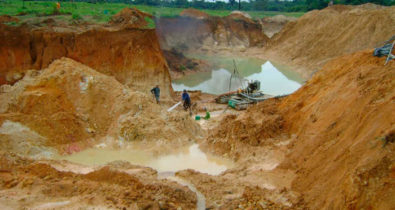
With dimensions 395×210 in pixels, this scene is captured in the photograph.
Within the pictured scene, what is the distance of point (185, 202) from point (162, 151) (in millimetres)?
4077

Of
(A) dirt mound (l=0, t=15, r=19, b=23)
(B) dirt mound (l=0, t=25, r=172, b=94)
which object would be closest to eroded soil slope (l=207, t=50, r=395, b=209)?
(B) dirt mound (l=0, t=25, r=172, b=94)

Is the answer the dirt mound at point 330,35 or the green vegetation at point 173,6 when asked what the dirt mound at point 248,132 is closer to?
the green vegetation at point 173,6

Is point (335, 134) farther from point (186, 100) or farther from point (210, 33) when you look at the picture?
point (210, 33)

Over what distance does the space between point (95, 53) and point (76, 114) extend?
6730 millimetres

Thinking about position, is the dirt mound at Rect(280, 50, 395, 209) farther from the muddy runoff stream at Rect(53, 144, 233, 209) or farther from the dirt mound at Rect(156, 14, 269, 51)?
the dirt mound at Rect(156, 14, 269, 51)

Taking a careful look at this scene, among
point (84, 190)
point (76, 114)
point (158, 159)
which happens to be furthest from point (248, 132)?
point (76, 114)

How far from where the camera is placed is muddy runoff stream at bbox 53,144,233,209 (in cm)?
954

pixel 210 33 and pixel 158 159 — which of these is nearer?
pixel 158 159

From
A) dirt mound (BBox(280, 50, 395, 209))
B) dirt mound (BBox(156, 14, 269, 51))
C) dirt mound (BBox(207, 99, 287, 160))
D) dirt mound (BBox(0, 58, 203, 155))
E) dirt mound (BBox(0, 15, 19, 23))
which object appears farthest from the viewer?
dirt mound (BBox(156, 14, 269, 51))

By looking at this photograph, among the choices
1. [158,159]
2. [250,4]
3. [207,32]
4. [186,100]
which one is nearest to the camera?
[158,159]

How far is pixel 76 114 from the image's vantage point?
10766 mm

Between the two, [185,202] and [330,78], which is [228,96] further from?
[185,202]

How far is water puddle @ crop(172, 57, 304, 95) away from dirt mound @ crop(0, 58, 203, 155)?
30.9ft

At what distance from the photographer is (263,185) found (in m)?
7.30
